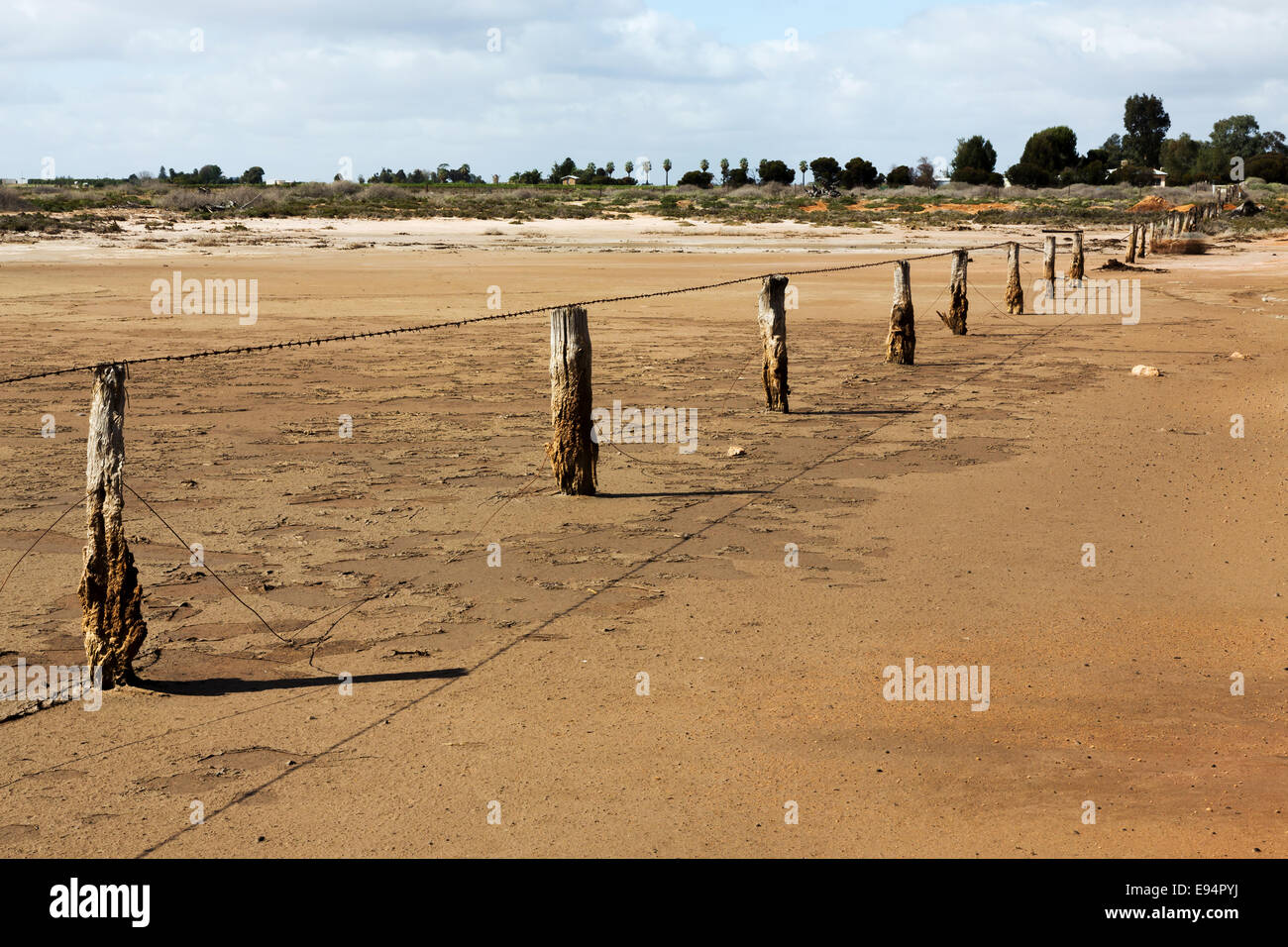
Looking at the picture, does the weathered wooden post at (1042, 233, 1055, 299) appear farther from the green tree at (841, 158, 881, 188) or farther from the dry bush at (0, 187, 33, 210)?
the green tree at (841, 158, 881, 188)

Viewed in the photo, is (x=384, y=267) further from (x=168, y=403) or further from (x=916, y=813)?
(x=916, y=813)

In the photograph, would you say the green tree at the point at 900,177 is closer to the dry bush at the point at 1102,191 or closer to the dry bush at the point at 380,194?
the dry bush at the point at 1102,191

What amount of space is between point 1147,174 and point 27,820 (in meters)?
98.0

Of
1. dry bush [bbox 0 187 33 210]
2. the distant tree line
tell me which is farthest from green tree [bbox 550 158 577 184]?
dry bush [bbox 0 187 33 210]

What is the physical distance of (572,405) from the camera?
1074 centimetres

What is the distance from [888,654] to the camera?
7402 millimetres

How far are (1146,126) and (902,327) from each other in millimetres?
117778

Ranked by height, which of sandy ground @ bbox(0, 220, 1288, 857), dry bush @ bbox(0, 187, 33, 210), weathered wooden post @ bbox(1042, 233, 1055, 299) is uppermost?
dry bush @ bbox(0, 187, 33, 210)

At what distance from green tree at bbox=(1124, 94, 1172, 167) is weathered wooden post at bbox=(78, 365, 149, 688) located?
128719mm

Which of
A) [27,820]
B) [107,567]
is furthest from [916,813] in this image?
[107,567]

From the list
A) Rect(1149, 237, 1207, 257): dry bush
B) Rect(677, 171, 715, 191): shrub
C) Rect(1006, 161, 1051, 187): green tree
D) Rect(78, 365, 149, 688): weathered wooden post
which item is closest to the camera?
Rect(78, 365, 149, 688): weathered wooden post

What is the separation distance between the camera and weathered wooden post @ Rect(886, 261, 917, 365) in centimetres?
1825

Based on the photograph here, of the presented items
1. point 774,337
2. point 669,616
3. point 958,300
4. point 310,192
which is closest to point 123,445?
point 669,616
